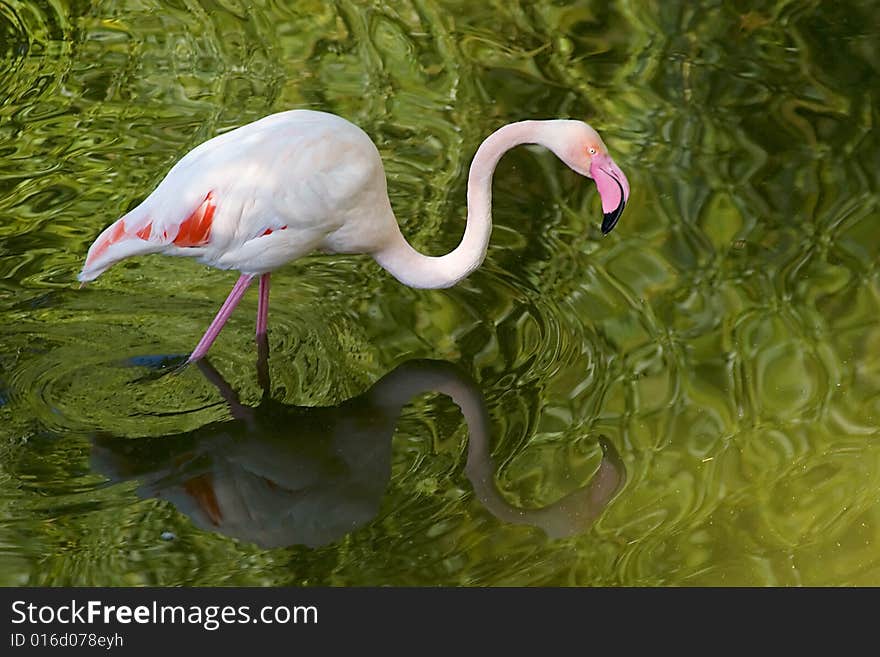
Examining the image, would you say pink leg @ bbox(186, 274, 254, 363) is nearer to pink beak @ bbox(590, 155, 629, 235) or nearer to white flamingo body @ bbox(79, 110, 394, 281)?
white flamingo body @ bbox(79, 110, 394, 281)

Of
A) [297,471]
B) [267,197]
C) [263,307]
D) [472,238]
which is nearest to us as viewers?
[297,471]

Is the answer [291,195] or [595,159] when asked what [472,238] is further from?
[291,195]

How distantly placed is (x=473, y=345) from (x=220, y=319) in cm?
98

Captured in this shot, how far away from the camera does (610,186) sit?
4738 mm

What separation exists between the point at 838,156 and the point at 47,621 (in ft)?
14.9

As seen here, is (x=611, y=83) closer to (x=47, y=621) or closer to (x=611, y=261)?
(x=611, y=261)

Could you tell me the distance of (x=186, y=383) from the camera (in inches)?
192

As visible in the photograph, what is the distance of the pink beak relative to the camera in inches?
187

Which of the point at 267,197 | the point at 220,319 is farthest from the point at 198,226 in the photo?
the point at 220,319

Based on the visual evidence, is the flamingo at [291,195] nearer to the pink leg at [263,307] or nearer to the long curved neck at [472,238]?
the long curved neck at [472,238]

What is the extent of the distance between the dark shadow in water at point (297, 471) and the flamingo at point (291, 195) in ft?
1.77

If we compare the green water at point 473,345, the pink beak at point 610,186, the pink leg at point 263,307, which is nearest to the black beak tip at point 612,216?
the pink beak at point 610,186

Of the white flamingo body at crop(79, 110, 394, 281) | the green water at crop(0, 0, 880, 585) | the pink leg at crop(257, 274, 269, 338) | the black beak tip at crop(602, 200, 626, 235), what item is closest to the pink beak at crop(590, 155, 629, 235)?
the black beak tip at crop(602, 200, 626, 235)

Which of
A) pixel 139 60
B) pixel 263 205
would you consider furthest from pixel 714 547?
pixel 139 60
